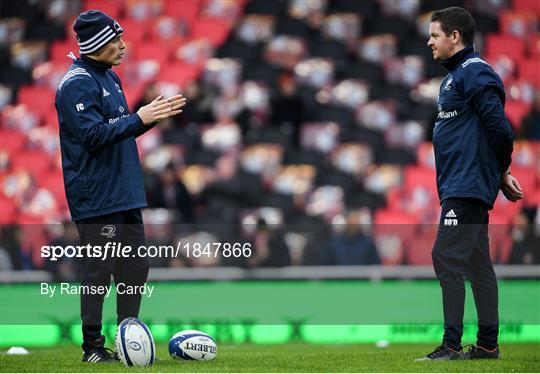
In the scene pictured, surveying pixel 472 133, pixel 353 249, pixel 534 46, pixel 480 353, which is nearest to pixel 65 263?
pixel 353 249

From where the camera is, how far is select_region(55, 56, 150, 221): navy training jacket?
19.0ft

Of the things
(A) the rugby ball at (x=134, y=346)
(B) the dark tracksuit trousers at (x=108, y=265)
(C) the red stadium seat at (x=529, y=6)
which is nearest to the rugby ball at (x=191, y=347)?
(B) the dark tracksuit trousers at (x=108, y=265)

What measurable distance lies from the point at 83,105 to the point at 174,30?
10098mm

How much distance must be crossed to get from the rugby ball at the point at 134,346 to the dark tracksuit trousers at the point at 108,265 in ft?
0.74

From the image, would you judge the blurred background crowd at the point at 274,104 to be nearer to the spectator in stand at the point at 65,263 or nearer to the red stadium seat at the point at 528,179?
the red stadium seat at the point at 528,179

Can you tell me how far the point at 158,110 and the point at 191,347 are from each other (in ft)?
4.33

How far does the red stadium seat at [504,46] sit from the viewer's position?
49.4 ft

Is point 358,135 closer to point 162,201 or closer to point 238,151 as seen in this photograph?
point 238,151

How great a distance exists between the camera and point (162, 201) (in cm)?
1305

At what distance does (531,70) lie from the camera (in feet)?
49.3

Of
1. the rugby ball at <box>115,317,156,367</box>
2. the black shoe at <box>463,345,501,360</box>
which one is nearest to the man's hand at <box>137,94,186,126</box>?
the rugby ball at <box>115,317,156,367</box>

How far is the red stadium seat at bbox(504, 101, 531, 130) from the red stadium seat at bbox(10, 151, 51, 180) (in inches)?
235

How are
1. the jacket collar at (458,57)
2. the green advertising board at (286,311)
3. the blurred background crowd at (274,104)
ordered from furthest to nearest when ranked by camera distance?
the blurred background crowd at (274,104)
the green advertising board at (286,311)
the jacket collar at (458,57)

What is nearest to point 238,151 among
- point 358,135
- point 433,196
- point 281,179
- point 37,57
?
point 281,179
